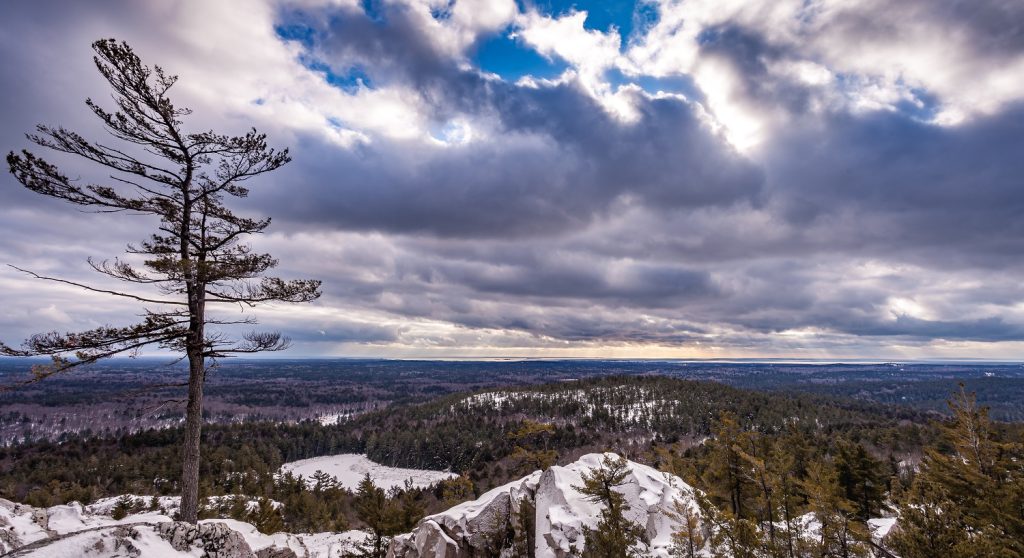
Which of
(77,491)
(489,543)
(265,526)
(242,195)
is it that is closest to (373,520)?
(489,543)

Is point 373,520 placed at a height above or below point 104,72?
below

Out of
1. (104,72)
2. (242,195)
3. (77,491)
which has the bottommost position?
(77,491)

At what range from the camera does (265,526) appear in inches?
1223

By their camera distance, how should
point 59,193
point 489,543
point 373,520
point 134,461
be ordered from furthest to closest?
point 134,461
point 373,520
point 489,543
point 59,193

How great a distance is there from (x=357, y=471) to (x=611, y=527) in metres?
128

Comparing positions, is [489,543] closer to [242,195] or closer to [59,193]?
[242,195]

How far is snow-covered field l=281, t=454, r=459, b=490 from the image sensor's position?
114062 millimetres

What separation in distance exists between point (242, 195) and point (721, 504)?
117ft

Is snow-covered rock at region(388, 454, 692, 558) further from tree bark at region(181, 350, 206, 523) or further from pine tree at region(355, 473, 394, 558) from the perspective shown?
tree bark at region(181, 350, 206, 523)

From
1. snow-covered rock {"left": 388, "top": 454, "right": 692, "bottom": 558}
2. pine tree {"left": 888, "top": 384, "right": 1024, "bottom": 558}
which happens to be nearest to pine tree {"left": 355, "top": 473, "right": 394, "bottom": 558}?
snow-covered rock {"left": 388, "top": 454, "right": 692, "bottom": 558}

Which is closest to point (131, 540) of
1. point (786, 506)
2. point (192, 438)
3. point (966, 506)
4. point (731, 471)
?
point (192, 438)

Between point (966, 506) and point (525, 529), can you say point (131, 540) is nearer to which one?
point (525, 529)

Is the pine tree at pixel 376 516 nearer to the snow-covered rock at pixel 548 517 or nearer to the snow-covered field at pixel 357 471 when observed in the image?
the snow-covered rock at pixel 548 517

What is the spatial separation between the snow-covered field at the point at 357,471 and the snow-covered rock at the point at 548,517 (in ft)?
296
